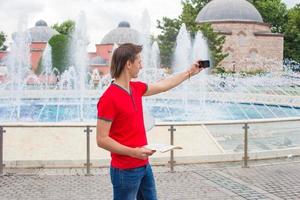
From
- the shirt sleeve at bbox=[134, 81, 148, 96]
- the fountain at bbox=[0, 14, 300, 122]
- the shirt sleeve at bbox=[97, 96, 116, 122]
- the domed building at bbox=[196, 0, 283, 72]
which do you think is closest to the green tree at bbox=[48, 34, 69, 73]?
the fountain at bbox=[0, 14, 300, 122]

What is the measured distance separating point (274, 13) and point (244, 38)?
10511mm

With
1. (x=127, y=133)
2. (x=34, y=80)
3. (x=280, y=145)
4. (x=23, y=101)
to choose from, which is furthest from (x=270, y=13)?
(x=127, y=133)

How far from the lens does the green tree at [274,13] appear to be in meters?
72.5

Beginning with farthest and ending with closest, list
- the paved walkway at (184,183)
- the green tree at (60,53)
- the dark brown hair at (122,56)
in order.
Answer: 1. the green tree at (60,53)
2. the paved walkway at (184,183)
3. the dark brown hair at (122,56)

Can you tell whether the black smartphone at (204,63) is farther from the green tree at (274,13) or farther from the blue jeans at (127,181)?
the green tree at (274,13)

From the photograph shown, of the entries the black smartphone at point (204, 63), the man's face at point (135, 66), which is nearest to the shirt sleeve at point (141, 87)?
the man's face at point (135, 66)

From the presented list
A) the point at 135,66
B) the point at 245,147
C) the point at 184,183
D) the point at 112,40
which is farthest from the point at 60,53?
the point at 135,66

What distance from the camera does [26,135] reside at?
9.12 metres

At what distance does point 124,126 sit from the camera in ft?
13.9

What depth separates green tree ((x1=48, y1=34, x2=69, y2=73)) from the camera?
49875 millimetres

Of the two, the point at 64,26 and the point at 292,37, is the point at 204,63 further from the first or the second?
the point at 64,26

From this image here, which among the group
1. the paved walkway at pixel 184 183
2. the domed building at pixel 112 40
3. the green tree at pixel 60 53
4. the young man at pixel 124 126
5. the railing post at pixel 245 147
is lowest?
the paved walkway at pixel 184 183

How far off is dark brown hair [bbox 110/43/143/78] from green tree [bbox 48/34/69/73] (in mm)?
46162

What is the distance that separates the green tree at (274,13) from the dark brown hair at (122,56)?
70.6 meters
